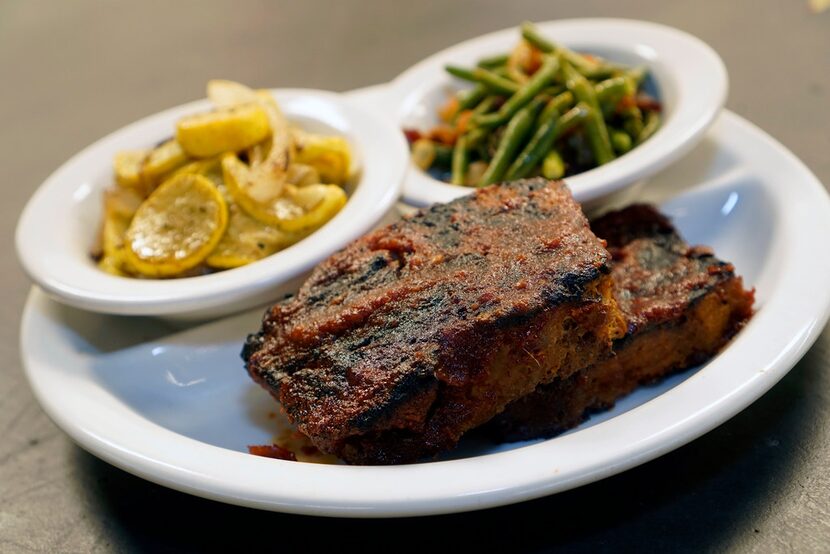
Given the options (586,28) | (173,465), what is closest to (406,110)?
(586,28)

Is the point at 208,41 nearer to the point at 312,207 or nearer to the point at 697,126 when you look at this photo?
the point at 312,207

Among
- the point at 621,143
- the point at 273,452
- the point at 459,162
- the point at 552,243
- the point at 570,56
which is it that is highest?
the point at 552,243

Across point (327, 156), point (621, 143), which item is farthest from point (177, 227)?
point (621, 143)

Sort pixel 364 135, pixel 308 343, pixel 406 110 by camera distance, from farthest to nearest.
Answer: pixel 406 110 → pixel 364 135 → pixel 308 343

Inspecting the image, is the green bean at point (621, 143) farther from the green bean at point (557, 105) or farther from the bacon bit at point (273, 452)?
the bacon bit at point (273, 452)

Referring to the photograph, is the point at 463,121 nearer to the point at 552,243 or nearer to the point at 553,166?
the point at 553,166

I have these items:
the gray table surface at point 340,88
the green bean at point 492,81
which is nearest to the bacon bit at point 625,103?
the green bean at point 492,81

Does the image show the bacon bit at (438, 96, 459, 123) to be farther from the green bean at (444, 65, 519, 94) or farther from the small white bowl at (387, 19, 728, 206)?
the green bean at (444, 65, 519, 94)
